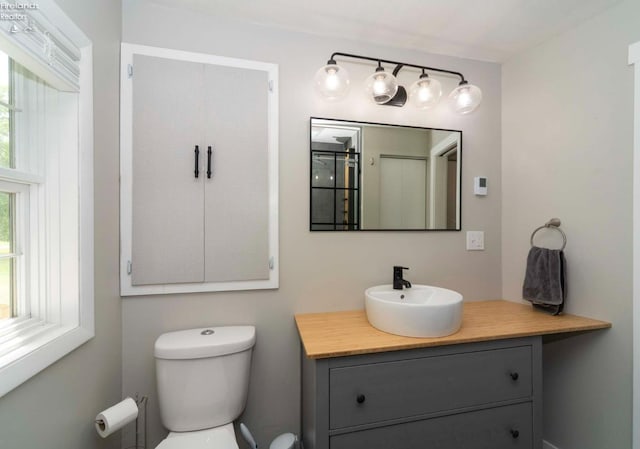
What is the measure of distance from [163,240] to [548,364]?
7.40ft

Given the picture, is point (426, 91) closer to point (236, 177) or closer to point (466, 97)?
point (466, 97)

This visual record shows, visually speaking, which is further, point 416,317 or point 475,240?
point 475,240

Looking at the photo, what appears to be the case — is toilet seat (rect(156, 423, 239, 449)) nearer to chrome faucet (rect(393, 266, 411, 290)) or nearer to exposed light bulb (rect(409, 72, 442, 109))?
chrome faucet (rect(393, 266, 411, 290))

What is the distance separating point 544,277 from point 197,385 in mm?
1845

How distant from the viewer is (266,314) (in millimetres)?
1475

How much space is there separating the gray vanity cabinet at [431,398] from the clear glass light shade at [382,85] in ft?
4.17

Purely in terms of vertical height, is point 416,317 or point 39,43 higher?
point 39,43

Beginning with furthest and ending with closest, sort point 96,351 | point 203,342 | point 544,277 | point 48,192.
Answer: point 544,277, point 203,342, point 96,351, point 48,192

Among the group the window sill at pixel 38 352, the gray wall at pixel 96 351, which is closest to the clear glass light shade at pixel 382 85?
the gray wall at pixel 96 351

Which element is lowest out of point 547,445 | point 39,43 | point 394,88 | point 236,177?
point 547,445

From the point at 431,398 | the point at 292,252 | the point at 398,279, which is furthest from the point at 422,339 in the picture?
the point at 292,252

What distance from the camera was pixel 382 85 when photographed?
4.70 feet

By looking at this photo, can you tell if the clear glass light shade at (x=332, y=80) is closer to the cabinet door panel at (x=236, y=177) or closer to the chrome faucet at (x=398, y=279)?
the cabinet door panel at (x=236, y=177)

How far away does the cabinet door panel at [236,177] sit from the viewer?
140cm
